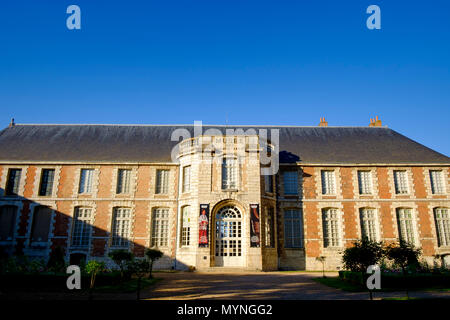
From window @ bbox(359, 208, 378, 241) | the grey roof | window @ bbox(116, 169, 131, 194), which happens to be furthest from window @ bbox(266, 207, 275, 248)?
window @ bbox(116, 169, 131, 194)

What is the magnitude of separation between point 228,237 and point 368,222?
31.2 feet

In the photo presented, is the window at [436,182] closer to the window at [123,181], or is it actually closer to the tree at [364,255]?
the tree at [364,255]

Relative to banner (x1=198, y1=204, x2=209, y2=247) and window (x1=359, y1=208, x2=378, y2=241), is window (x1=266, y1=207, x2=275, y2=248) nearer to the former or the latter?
banner (x1=198, y1=204, x2=209, y2=247)

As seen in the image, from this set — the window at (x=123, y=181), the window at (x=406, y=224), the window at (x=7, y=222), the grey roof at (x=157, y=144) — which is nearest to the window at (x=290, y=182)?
the grey roof at (x=157, y=144)

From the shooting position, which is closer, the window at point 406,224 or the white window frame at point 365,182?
the window at point 406,224

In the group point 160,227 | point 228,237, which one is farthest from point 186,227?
point 228,237

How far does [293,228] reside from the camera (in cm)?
2000

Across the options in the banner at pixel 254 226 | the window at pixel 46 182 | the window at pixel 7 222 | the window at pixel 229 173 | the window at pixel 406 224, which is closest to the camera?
the banner at pixel 254 226

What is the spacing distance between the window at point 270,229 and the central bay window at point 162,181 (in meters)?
6.87

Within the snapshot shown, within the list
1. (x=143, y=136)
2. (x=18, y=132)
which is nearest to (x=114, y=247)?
(x=143, y=136)

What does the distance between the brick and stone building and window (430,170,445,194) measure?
0.22 feet

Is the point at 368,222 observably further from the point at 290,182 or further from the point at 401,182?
the point at 290,182

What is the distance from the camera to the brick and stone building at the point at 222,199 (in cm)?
1819

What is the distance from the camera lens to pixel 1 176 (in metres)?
20.4
